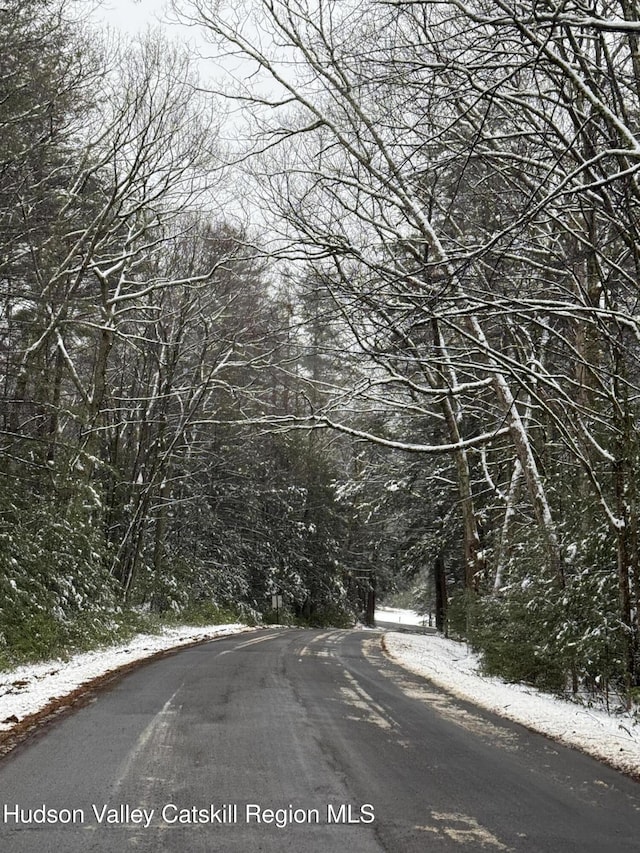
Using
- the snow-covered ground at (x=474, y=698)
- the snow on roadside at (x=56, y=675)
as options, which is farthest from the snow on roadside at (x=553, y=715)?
the snow on roadside at (x=56, y=675)

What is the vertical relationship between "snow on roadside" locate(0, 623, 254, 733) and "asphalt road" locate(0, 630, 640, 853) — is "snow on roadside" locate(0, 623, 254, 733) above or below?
below

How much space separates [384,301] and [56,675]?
6.75 m

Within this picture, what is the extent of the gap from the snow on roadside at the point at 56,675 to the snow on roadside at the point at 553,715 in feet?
16.2

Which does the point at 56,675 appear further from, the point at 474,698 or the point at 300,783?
the point at 300,783

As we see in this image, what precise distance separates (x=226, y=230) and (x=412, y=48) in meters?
12.1

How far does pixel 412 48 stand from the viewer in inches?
338

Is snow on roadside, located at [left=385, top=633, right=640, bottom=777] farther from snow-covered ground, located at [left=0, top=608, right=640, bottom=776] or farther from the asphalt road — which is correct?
the asphalt road

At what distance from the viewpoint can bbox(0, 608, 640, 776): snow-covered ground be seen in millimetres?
6711

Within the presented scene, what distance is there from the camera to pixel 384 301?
9.31 m

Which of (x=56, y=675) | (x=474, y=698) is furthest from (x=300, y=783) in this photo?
(x=56, y=675)

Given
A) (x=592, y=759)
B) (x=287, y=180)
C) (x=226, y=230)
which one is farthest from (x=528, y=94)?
(x=226, y=230)

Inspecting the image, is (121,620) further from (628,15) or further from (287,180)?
(628,15)

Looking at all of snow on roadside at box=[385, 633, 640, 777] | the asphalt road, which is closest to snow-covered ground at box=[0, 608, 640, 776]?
snow on roadside at box=[385, 633, 640, 777]

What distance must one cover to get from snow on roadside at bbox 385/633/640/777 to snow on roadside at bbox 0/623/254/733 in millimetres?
4939
